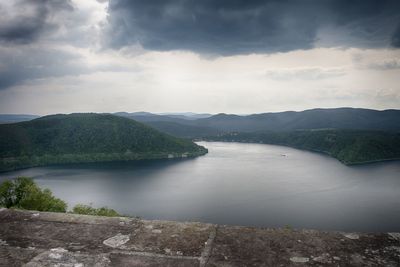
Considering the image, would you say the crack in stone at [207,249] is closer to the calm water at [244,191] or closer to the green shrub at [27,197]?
the green shrub at [27,197]

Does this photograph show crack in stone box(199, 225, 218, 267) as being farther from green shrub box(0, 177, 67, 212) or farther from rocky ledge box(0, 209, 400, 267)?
green shrub box(0, 177, 67, 212)

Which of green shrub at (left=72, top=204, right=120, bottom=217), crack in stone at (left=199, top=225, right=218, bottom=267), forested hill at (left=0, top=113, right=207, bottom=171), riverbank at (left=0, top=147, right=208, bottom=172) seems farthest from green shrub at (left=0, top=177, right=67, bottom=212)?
forested hill at (left=0, top=113, right=207, bottom=171)

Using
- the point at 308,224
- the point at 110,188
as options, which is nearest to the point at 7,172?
the point at 110,188

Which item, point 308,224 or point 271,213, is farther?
point 271,213

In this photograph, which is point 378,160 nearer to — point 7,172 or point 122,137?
point 122,137

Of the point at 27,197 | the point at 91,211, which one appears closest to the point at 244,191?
the point at 91,211

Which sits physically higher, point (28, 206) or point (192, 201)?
point (28, 206)

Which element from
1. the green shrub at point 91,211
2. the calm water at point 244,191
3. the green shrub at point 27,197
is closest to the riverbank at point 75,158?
the calm water at point 244,191
